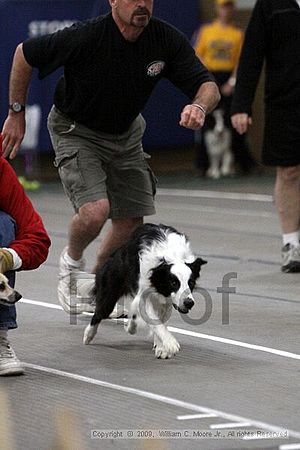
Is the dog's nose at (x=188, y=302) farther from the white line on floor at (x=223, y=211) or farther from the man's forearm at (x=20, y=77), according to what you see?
the white line on floor at (x=223, y=211)

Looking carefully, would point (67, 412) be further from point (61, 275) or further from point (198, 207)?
point (198, 207)

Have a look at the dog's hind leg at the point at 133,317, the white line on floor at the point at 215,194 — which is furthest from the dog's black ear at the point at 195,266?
the white line on floor at the point at 215,194

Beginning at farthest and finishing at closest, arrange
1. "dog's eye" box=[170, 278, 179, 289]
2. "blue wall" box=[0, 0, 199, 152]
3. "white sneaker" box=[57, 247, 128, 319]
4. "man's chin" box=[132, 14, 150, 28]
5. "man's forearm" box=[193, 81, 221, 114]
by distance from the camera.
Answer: "blue wall" box=[0, 0, 199, 152] → "white sneaker" box=[57, 247, 128, 319] → "man's forearm" box=[193, 81, 221, 114] → "man's chin" box=[132, 14, 150, 28] → "dog's eye" box=[170, 278, 179, 289]

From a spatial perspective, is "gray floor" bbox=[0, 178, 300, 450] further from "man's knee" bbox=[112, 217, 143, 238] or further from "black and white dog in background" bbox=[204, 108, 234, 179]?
"black and white dog in background" bbox=[204, 108, 234, 179]

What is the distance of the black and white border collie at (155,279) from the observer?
584 cm

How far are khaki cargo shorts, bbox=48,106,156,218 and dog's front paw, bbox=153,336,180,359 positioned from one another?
1.03 metres

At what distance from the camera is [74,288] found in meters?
7.02

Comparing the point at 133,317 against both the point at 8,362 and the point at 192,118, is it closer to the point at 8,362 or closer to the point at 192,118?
the point at 8,362

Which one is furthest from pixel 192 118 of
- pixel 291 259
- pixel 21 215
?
pixel 291 259

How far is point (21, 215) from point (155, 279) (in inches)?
28.2

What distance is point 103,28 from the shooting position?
6.63m

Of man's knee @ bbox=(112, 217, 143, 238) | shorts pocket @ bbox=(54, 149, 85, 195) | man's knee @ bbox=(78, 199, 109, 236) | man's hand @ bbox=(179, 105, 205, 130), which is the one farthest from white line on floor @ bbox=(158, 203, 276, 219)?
man's hand @ bbox=(179, 105, 205, 130)

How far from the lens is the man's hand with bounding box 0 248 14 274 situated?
213 inches

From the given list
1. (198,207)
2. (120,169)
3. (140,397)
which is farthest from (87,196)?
(198,207)
